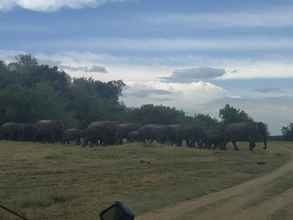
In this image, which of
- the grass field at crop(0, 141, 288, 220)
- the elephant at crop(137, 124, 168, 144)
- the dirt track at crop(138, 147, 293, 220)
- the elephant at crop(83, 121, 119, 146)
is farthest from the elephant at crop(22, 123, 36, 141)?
the dirt track at crop(138, 147, 293, 220)

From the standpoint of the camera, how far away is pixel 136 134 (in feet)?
246

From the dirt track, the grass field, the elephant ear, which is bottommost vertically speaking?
the dirt track

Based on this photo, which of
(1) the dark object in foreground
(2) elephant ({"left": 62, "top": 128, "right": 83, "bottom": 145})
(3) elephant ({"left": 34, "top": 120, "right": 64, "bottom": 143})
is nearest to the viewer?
(1) the dark object in foreground

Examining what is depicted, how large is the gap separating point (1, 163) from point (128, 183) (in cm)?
812

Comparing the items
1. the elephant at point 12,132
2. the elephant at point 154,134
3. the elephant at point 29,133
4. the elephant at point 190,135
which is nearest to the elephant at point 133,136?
the elephant at point 154,134

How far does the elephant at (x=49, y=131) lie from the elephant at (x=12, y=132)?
267 cm

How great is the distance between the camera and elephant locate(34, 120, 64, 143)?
67875 mm

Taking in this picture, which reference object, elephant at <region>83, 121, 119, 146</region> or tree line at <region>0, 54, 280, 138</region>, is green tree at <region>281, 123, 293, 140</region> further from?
elephant at <region>83, 121, 119, 146</region>

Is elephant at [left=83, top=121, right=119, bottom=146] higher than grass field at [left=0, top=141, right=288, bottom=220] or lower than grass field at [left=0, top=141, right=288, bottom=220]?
higher

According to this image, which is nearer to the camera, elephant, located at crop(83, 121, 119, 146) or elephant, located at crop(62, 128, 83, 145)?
elephant, located at crop(83, 121, 119, 146)

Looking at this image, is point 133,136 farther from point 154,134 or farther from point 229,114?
point 229,114

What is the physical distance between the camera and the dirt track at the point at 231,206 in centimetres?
1623

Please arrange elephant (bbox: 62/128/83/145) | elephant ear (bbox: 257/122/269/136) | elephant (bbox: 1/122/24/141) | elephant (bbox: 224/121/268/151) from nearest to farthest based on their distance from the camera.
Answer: elephant (bbox: 224/121/268/151)
elephant ear (bbox: 257/122/269/136)
elephant (bbox: 62/128/83/145)
elephant (bbox: 1/122/24/141)

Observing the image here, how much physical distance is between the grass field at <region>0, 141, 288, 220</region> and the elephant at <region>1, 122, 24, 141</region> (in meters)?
32.0
